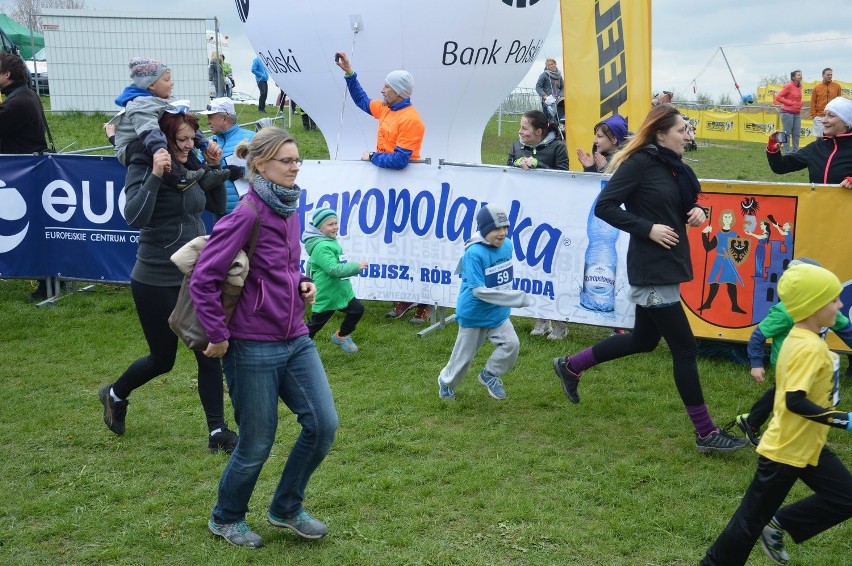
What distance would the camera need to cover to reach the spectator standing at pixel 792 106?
917 inches

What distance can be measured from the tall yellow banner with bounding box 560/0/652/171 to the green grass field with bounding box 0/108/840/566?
9.86 ft

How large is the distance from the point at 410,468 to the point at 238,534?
138 cm

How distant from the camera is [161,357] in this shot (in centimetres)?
598

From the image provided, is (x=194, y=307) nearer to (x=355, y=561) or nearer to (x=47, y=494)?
(x=355, y=561)

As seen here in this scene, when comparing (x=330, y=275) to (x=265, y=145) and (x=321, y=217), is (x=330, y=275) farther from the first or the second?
(x=265, y=145)

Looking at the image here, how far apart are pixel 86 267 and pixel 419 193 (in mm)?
3818

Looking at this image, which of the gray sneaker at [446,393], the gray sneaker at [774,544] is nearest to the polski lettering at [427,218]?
the gray sneaker at [446,393]

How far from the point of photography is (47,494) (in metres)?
5.48

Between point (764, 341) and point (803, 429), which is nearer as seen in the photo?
point (803, 429)

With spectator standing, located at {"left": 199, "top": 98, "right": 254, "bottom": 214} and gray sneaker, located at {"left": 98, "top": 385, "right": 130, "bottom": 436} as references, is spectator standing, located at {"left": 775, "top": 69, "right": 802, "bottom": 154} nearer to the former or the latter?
spectator standing, located at {"left": 199, "top": 98, "right": 254, "bottom": 214}

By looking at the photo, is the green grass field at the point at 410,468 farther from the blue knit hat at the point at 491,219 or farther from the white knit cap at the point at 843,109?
the white knit cap at the point at 843,109

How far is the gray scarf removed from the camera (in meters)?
4.35

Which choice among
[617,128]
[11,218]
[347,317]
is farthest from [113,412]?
[617,128]

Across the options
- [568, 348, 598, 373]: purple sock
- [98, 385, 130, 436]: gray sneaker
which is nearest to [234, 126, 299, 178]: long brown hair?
[98, 385, 130, 436]: gray sneaker
